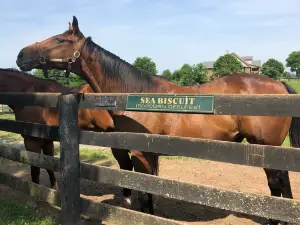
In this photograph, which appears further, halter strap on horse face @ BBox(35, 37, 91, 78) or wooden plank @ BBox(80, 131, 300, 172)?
halter strap on horse face @ BBox(35, 37, 91, 78)

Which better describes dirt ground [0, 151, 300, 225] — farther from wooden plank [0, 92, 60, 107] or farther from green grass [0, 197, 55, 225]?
wooden plank [0, 92, 60, 107]

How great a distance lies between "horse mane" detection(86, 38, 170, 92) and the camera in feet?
12.1

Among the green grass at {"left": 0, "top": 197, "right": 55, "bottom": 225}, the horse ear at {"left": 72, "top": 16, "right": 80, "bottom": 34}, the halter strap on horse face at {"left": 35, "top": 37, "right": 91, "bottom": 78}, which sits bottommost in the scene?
the green grass at {"left": 0, "top": 197, "right": 55, "bottom": 225}

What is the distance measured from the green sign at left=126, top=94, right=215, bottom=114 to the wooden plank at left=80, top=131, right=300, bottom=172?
239 mm

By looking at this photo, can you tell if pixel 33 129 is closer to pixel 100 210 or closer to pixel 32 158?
pixel 32 158

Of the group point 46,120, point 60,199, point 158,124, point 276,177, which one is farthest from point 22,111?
point 276,177

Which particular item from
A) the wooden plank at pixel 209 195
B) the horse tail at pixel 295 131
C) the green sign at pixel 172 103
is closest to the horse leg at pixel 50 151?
the wooden plank at pixel 209 195

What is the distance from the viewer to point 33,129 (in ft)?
12.0

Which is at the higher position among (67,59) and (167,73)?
(167,73)

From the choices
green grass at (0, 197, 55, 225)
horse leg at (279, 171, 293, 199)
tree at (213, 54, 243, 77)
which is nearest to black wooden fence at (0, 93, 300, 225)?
green grass at (0, 197, 55, 225)

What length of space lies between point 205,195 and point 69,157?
4.67ft

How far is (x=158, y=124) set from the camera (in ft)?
11.5

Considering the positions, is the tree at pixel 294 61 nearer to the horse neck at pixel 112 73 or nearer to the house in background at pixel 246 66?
the house in background at pixel 246 66

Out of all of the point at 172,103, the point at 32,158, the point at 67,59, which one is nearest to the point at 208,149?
the point at 172,103
